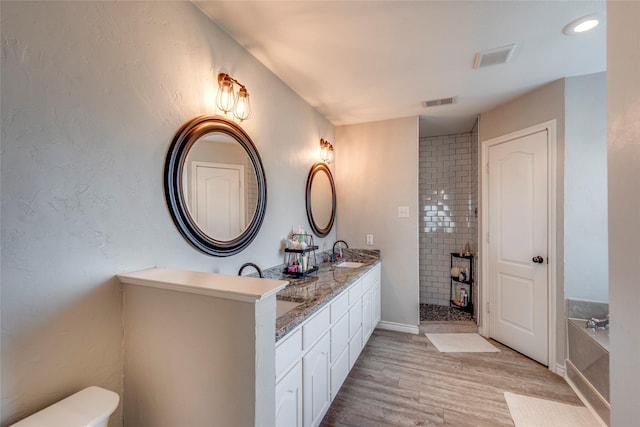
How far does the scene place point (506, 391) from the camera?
213cm

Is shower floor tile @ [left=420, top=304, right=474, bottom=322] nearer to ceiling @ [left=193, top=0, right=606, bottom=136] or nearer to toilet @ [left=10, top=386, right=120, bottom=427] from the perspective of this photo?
ceiling @ [left=193, top=0, right=606, bottom=136]

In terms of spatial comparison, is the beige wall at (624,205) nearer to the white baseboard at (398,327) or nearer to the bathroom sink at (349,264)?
the bathroom sink at (349,264)

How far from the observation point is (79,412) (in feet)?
2.86

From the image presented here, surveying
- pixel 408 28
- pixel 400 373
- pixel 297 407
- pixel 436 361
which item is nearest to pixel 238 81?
pixel 408 28

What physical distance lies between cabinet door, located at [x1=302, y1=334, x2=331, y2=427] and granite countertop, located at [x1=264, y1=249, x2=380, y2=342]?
0.86 feet

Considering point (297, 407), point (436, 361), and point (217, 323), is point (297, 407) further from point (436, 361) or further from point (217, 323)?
point (436, 361)

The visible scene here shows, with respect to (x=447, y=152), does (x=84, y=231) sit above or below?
below

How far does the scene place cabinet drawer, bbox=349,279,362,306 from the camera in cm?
219

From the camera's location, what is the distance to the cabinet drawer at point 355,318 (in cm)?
220

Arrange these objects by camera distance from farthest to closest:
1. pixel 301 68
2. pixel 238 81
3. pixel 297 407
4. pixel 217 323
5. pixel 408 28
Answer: pixel 301 68, pixel 238 81, pixel 408 28, pixel 297 407, pixel 217 323

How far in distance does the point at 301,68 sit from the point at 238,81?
0.58m

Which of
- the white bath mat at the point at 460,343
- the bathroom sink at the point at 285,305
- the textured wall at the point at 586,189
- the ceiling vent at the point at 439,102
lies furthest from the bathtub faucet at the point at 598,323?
the bathroom sink at the point at 285,305

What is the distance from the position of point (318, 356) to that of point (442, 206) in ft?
10.7

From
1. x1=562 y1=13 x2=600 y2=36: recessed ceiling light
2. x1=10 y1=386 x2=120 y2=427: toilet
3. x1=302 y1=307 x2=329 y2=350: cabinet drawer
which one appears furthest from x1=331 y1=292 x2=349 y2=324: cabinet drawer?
x1=562 y1=13 x2=600 y2=36: recessed ceiling light
